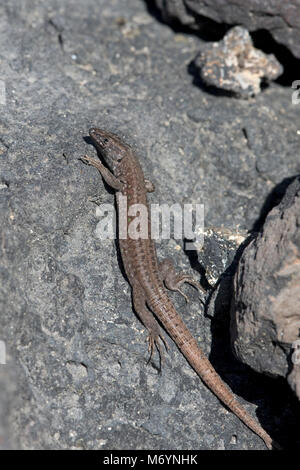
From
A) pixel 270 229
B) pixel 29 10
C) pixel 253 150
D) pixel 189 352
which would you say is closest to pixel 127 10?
pixel 29 10

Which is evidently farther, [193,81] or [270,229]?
[193,81]

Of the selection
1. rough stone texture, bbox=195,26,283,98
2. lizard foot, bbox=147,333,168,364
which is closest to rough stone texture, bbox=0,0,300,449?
lizard foot, bbox=147,333,168,364

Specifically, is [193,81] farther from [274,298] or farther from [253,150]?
[274,298]

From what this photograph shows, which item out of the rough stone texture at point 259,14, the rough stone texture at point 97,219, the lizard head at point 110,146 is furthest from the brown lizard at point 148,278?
the rough stone texture at point 259,14

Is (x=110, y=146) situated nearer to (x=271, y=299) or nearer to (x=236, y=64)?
(x=236, y=64)

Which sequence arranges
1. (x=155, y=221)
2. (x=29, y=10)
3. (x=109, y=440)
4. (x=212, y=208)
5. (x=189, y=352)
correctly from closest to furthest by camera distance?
1. (x=109, y=440)
2. (x=189, y=352)
3. (x=155, y=221)
4. (x=212, y=208)
5. (x=29, y=10)

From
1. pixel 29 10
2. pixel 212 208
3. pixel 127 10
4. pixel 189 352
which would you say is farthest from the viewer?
pixel 127 10

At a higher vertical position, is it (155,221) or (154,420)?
(155,221)
